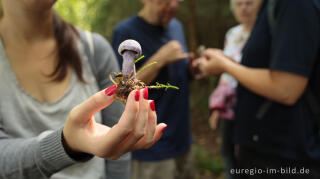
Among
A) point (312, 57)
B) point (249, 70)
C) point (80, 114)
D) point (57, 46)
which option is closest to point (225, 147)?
point (249, 70)

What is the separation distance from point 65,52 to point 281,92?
2.96ft

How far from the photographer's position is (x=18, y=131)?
35.2 inches

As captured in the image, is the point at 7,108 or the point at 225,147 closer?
the point at 7,108

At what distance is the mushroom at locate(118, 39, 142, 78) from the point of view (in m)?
0.66

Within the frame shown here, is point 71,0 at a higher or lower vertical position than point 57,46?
higher

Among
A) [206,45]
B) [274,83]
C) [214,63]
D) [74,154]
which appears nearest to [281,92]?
[274,83]

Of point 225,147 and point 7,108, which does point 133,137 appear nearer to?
point 7,108

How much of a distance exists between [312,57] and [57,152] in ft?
3.39

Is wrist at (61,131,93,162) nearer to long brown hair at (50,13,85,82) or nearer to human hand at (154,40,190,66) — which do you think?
long brown hair at (50,13,85,82)

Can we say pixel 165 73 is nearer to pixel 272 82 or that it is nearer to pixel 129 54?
pixel 272 82

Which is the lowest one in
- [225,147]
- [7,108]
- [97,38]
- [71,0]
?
[225,147]

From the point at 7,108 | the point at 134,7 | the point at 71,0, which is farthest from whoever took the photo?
the point at 71,0

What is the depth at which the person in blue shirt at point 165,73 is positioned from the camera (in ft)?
4.25

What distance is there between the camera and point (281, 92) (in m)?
1.17
